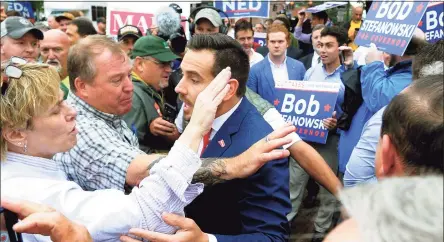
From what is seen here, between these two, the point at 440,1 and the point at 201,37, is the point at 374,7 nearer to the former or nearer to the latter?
the point at 440,1

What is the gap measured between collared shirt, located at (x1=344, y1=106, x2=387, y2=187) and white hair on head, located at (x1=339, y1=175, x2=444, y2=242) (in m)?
1.87

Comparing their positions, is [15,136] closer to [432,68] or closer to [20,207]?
[20,207]

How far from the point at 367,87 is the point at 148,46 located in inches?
65.8

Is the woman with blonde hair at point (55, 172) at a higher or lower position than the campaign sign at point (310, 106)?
higher

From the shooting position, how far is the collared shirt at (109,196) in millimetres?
1369

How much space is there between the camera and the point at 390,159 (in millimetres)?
1181

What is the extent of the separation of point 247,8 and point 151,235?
5.17 m

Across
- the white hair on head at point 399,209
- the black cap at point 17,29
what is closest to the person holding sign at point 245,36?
the black cap at point 17,29

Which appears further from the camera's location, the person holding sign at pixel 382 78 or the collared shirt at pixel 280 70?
the collared shirt at pixel 280 70

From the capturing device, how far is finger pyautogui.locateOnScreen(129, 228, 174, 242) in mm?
1436

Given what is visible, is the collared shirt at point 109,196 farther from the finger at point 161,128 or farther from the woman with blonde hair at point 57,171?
the finger at point 161,128

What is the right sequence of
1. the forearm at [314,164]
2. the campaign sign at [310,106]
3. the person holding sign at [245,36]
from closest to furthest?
the forearm at [314,164] < the campaign sign at [310,106] < the person holding sign at [245,36]

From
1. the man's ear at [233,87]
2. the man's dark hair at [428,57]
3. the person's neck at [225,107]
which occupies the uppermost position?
the man's dark hair at [428,57]

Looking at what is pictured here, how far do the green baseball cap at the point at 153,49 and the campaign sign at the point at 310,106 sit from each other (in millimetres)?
1104
